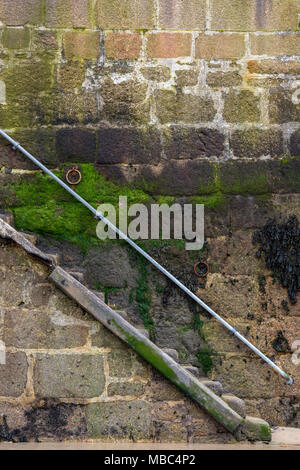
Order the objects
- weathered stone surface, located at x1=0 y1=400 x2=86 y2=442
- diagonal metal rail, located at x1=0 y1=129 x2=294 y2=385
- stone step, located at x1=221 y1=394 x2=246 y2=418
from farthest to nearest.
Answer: diagonal metal rail, located at x1=0 y1=129 x2=294 y2=385
stone step, located at x1=221 y1=394 x2=246 y2=418
weathered stone surface, located at x1=0 y1=400 x2=86 y2=442

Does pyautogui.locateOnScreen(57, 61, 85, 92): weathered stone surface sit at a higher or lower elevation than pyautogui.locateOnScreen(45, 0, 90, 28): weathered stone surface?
lower

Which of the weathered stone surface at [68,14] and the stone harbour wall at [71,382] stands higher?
the weathered stone surface at [68,14]

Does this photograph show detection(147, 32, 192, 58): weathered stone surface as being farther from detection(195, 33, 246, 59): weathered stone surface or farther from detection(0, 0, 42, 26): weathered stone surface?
detection(0, 0, 42, 26): weathered stone surface

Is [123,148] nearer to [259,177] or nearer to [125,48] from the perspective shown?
[125,48]

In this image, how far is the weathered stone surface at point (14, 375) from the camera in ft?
13.9

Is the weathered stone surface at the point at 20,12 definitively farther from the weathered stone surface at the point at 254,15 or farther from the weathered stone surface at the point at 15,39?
the weathered stone surface at the point at 254,15

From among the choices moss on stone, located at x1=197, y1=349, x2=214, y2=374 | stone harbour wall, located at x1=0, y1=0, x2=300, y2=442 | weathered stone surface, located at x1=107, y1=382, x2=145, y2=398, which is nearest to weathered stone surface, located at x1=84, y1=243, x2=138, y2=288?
stone harbour wall, located at x1=0, y1=0, x2=300, y2=442

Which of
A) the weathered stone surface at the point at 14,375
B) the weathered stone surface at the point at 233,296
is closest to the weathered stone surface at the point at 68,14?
the weathered stone surface at the point at 233,296

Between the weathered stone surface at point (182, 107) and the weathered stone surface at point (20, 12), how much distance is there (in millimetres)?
1213

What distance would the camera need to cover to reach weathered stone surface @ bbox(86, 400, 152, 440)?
421 cm

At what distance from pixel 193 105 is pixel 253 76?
57 centimetres

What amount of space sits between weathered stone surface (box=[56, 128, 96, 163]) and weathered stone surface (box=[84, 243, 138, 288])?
2.55 feet

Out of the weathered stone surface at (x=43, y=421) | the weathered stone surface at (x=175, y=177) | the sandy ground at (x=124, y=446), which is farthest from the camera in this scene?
the weathered stone surface at (x=175, y=177)

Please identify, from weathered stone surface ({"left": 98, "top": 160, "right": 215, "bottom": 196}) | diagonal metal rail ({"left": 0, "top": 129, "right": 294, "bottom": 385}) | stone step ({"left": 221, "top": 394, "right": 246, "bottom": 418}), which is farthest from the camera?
weathered stone surface ({"left": 98, "top": 160, "right": 215, "bottom": 196})
